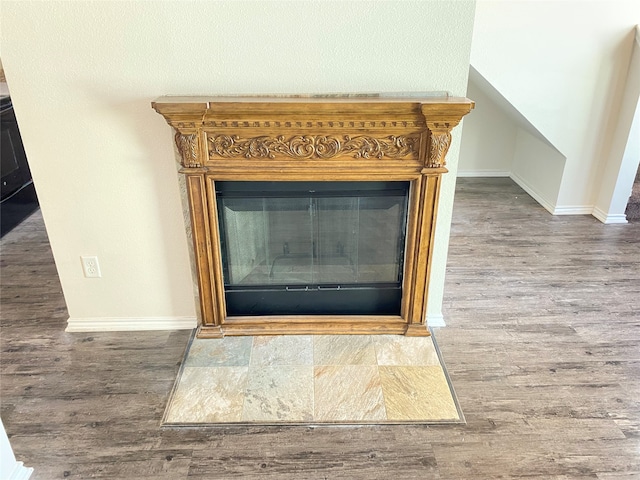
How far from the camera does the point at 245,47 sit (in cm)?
189

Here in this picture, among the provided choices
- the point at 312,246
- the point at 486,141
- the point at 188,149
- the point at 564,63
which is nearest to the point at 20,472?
the point at 188,149

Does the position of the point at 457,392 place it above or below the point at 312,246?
below

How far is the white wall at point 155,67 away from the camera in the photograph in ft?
6.04

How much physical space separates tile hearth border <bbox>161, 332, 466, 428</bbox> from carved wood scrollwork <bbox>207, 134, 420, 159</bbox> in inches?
35.5

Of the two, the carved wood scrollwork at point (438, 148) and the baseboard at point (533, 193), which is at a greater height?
the carved wood scrollwork at point (438, 148)

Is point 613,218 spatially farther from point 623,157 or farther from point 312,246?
point 312,246

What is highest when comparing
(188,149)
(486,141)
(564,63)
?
(564,63)

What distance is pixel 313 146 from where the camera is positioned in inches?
77.3

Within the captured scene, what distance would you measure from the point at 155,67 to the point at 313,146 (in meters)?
0.70

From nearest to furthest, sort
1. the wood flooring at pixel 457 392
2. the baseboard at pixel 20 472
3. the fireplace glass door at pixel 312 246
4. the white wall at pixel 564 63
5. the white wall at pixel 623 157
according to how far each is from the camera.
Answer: the baseboard at pixel 20 472
the wood flooring at pixel 457 392
the fireplace glass door at pixel 312 246
the white wall at pixel 564 63
the white wall at pixel 623 157

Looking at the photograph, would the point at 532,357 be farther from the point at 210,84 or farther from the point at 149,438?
the point at 210,84

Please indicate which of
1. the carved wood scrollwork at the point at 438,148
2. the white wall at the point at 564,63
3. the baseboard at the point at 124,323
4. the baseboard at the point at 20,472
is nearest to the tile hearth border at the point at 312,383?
the baseboard at the point at 124,323

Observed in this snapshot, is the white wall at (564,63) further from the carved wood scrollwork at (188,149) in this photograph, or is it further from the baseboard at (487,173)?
the carved wood scrollwork at (188,149)

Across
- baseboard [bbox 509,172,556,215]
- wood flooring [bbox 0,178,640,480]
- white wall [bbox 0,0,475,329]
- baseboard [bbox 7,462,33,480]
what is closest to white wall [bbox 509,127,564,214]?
baseboard [bbox 509,172,556,215]
